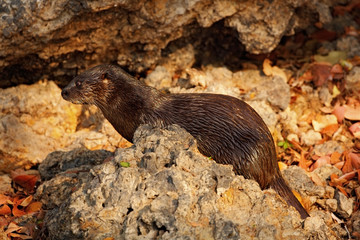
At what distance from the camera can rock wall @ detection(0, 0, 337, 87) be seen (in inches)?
179

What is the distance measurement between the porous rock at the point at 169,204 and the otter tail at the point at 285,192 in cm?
52

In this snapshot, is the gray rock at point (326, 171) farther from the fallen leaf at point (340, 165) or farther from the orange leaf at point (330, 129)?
the orange leaf at point (330, 129)

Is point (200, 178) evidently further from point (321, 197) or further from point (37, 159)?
point (37, 159)

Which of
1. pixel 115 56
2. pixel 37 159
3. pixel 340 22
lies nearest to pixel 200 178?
pixel 37 159

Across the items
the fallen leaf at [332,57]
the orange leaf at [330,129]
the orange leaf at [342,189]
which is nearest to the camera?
the orange leaf at [342,189]

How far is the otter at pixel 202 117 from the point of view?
13.0 feet

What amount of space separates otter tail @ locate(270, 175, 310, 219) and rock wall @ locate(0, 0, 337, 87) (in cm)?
179

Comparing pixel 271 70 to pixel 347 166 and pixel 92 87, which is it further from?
pixel 92 87

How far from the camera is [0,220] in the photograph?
404 cm

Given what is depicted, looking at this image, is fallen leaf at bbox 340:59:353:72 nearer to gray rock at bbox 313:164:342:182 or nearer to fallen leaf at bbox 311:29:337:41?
fallen leaf at bbox 311:29:337:41

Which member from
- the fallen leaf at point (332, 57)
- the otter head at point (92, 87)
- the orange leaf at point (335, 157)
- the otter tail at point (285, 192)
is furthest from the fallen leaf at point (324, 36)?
the otter head at point (92, 87)

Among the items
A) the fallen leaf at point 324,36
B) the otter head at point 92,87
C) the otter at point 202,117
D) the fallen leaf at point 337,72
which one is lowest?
the fallen leaf at point 337,72

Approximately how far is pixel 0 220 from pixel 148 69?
8.01 ft

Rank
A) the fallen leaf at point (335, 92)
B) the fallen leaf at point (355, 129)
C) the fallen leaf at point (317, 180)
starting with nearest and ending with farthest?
the fallen leaf at point (317, 180)
the fallen leaf at point (355, 129)
the fallen leaf at point (335, 92)
